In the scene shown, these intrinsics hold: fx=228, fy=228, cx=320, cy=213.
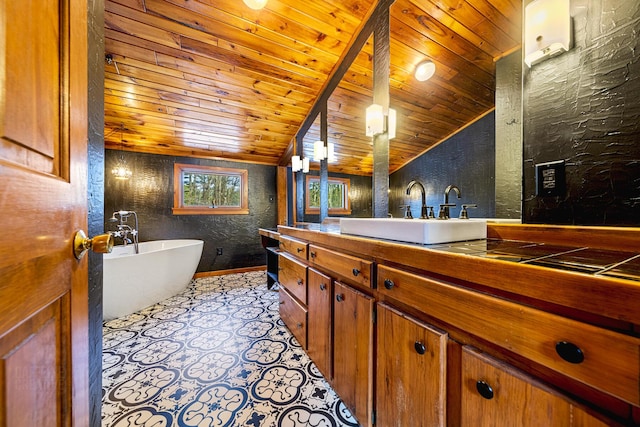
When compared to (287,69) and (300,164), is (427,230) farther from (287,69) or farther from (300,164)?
(300,164)

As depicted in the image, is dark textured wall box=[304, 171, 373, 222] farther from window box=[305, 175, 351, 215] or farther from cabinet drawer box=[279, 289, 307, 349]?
cabinet drawer box=[279, 289, 307, 349]

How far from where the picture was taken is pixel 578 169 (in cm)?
74

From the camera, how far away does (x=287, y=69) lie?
2.30 m

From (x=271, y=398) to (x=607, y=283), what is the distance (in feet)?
4.72

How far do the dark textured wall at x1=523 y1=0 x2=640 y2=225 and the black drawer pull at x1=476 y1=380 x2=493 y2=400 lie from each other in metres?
0.62

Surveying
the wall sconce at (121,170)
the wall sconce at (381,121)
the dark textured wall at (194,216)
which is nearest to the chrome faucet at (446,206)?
the wall sconce at (381,121)

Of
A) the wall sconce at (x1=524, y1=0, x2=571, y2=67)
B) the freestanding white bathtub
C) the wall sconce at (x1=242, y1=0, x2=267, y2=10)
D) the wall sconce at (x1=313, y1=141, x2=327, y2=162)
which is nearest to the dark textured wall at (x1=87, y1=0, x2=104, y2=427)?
the wall sconce at (x1=242, y1=0, x2=267, y2=10)

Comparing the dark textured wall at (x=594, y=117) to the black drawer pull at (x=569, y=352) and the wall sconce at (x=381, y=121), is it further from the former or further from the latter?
the wall sconce at (x=381, y=121)

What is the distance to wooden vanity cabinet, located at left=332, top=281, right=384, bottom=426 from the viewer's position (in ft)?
2.96

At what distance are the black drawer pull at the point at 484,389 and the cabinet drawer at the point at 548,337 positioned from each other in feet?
0.37

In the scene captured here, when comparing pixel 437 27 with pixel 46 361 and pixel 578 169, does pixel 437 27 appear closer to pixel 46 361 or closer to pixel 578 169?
pixel 578 169

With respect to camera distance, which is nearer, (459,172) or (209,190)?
(459,172)

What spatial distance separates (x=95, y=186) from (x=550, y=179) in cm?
146

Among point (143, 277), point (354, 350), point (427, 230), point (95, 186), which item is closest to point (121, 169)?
point (143, 277)
